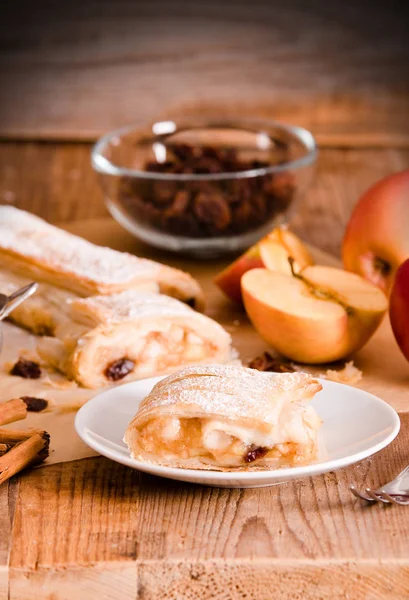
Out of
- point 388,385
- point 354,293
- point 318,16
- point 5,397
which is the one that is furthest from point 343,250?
point 318,16

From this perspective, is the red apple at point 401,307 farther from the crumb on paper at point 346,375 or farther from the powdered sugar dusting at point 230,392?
the powdered sugar dusting at point 230,392

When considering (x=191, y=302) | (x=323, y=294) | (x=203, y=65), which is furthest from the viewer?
(x=203, y=65)

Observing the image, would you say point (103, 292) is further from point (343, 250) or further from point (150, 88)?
point (150, 88)

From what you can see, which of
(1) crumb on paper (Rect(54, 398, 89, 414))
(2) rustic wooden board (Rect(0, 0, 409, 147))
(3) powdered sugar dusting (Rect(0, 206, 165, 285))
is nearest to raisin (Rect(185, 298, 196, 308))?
(3) powdered sugar dusting (Rect(0, 206, 165, 285))

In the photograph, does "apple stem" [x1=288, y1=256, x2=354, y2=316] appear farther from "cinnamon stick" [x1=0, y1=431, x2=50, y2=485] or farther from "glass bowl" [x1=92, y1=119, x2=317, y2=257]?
"cinnamon stick" [x1=0, y1=431, x2=50, y2=485]

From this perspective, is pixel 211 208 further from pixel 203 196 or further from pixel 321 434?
pixel 321 434

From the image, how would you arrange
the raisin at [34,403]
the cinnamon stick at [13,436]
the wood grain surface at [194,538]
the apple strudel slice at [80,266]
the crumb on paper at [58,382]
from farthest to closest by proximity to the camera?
1. the apple strudel slice at [80,266]
2. the crumb on paper at [58,382]
3. the raisin at [34,403]
4. the cinnamon stick at [13,436]
5. the wood grain surface at [194,538]

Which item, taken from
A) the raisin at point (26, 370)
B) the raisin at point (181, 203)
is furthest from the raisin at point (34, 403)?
the raisin at point (181, 203)

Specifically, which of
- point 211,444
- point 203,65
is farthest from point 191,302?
point 203,65
